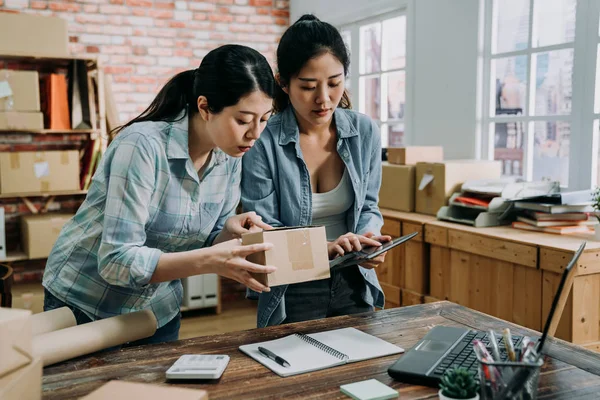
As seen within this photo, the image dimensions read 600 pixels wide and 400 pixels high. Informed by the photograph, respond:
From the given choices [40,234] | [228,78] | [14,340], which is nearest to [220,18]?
[40,234]

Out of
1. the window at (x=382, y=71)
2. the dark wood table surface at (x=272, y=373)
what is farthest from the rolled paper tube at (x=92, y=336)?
the window at (x=382, y=71)

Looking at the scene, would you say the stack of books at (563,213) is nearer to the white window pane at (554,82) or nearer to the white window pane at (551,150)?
the white window pane at (551,150)

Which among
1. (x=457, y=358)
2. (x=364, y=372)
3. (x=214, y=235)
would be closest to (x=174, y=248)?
(x=214, y=235)

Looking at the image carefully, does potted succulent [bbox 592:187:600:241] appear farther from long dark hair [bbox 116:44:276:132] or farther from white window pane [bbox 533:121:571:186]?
long dark hair [bbox 116:44:276:132]

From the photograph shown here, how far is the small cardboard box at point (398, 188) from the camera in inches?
140

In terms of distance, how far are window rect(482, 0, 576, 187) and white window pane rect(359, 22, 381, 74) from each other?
3.72 ft

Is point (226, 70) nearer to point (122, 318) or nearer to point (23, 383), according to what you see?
point (122, 318)

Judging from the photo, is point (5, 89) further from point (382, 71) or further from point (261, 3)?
point (382, 71)

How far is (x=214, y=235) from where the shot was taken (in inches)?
66.7

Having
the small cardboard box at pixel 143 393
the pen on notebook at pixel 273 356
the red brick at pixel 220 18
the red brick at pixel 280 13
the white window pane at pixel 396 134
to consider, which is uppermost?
the red brick at pixel 280 13

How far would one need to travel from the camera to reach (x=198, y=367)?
1241 mm

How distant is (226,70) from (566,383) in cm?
101

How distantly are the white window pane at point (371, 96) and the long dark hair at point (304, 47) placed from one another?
2797 mm

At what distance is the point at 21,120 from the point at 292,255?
3101 millimetres
